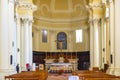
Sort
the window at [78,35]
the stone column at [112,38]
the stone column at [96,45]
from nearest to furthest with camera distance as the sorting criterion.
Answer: the stone column at [112,38], the stone column at [96,45], the window at [78,35]

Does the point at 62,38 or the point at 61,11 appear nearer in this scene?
the point at 62,38

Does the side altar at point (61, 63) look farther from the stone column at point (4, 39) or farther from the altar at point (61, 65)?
the stone column at point (4, 39)

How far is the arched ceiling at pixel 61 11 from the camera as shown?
4009 cm

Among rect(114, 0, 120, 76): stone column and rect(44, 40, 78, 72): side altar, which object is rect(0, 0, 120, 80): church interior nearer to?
rect(44, 40, 78, 72): side altar

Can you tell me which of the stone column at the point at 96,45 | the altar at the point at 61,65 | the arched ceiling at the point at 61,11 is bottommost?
the altar at the point at 61,65

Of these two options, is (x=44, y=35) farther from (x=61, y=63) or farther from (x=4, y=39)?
(x=4, y=39)

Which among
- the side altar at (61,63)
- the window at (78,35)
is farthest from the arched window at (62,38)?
the side altar at (61,63)

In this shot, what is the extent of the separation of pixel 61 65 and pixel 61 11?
31.7 feet

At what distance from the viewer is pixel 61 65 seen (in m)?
35.8

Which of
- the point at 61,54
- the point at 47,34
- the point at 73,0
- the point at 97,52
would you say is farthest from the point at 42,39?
the point at 97,52

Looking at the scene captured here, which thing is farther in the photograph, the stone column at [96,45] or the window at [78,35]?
the window at [78,35]

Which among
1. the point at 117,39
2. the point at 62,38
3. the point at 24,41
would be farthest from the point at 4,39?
the point at 62,38

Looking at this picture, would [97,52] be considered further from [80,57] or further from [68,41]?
[68,41]

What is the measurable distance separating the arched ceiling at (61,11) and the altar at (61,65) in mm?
6062
